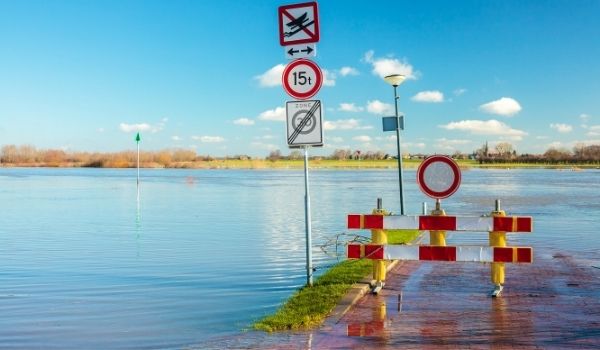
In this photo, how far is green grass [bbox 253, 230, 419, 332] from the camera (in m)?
6.97

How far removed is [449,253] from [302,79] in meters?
3.15

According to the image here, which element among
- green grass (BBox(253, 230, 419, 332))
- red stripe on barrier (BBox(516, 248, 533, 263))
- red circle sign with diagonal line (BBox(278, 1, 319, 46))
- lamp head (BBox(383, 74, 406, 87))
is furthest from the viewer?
lamp head (BBox(383, 74, 406, 87))

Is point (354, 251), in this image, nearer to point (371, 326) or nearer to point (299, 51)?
point (371, 326)

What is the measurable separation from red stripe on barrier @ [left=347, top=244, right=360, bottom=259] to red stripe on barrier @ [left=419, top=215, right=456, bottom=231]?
0.86 metres

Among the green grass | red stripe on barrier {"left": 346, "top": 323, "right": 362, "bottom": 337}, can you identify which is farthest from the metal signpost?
red stripe on barrier {"left": 346, "top": 323, "right": 362, "bottom": 337}

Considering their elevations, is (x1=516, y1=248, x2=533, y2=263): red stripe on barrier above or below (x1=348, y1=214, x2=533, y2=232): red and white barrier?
below

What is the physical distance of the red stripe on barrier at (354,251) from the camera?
27.3 feet

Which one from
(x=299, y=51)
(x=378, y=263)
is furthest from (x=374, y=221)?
(x=299, y=51)

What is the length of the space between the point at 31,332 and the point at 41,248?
8.01 m

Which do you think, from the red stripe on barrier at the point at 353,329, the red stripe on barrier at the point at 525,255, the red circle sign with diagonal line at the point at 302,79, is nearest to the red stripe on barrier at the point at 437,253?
the red stripe on barrier at the point at 525,255

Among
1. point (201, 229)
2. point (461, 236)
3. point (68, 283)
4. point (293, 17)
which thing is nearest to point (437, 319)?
point (293, 17)

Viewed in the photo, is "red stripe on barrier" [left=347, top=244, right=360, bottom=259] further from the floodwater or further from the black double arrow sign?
the black double arrow sign

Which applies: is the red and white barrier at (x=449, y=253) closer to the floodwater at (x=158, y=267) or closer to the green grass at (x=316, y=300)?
the green grass at (x=316, y=300)

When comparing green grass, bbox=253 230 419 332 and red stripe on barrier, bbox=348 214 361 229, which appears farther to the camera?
red stripe on barrier, bbox=348 214 361 229
